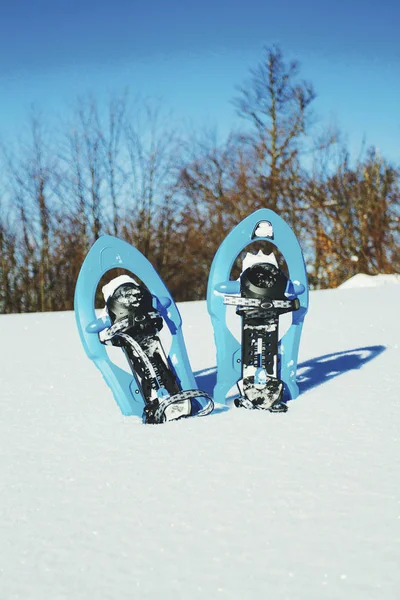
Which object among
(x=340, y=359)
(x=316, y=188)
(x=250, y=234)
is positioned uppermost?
(x=316, y=188)

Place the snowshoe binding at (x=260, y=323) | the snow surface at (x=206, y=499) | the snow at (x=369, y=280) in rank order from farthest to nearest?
1. the snow at (x=369, y=280)
2. the snowshoe binding at (x=260, y=323)
3. the snow surface at (x=206, y=499)

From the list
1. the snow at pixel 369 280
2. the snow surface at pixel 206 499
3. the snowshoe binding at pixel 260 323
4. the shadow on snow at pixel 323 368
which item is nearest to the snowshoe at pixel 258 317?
the snowshoe binding at pixel 260 323

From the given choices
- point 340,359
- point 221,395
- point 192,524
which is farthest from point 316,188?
point 192,524

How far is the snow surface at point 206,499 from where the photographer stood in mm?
1420

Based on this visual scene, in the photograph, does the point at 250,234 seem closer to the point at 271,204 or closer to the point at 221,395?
the point at 221,395

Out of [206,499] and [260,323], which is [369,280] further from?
[206,499]

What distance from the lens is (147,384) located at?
106 inches

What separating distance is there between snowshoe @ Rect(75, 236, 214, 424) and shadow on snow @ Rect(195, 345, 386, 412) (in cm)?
45

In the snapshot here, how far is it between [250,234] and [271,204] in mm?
14128

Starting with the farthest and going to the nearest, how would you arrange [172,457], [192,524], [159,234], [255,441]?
[159,234] → [255,441] → [172,457] → [192,524]

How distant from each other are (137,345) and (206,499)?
99 cm

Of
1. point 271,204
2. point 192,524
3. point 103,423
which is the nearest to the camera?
point 192,524

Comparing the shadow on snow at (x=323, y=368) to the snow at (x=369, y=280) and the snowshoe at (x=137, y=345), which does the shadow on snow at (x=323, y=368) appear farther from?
the snow at (x=369, y=280)

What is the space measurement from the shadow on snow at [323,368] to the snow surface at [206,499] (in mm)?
49
